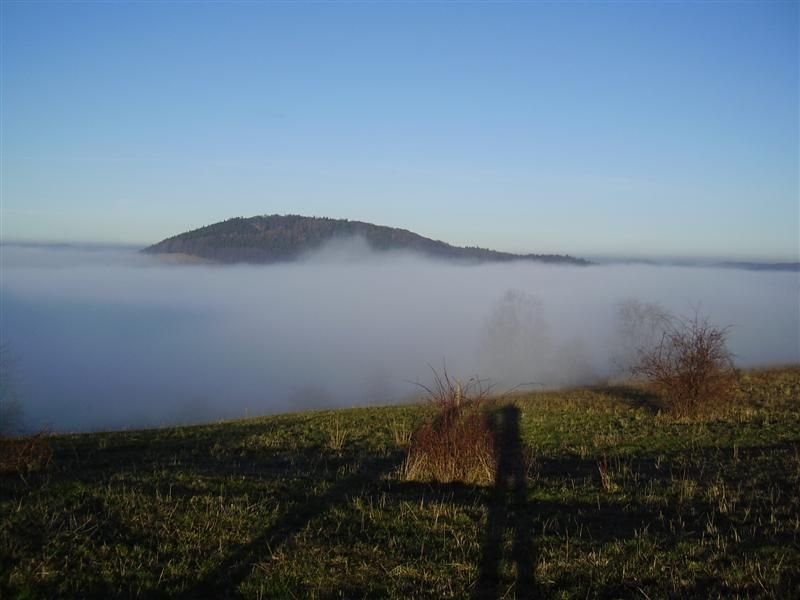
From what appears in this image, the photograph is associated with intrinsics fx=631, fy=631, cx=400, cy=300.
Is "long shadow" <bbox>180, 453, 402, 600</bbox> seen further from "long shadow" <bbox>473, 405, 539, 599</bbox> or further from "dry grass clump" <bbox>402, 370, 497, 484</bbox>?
"long shadow" <bbox>473, 405, 539, 599</bbox>

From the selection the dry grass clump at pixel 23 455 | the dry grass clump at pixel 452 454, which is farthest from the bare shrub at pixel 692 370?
the dry grass clump at pixel 23 455

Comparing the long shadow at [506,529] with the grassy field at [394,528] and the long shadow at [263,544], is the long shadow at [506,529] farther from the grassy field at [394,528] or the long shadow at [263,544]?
the long shadow at [263,544]

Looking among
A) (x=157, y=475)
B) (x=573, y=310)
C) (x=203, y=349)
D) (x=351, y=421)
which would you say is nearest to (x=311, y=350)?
(x=203, y=349)

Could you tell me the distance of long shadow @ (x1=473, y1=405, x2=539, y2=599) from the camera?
21.7 feet

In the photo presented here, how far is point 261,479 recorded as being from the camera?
37.2 ft

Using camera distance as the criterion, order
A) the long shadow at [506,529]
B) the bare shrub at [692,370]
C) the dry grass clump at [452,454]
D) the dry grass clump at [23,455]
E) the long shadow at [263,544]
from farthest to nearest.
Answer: the bare shrub at [692,370] → the dry grass clump at [23,455] → the dry grass clump at [452,454] → the long shadow at [506,529] → the long shadow at [263,544]

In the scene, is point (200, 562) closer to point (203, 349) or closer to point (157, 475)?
point (157, 475)

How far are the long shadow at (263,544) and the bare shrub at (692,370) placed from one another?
54.7ft

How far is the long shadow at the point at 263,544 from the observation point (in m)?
6.48

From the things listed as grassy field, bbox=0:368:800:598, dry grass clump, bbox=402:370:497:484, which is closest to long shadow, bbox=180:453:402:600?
grassy field, bbox=0:368:800:598

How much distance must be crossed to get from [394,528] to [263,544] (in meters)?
1.75

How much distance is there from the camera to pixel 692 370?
24.7 m

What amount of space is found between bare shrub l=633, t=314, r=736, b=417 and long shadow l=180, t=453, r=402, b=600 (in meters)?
16.7

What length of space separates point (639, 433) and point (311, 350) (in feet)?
561
